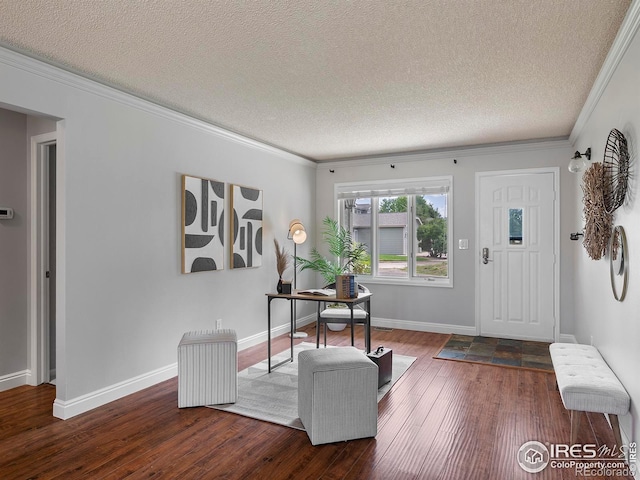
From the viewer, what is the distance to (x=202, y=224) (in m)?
4.16

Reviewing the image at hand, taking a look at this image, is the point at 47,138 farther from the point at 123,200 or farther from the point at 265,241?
the point at 265,241

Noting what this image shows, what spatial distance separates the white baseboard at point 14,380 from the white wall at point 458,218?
409cm

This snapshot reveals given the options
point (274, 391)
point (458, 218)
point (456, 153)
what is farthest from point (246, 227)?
point (456, 153)

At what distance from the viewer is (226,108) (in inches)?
151

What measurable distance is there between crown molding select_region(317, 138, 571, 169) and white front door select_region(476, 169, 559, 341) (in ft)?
0.94

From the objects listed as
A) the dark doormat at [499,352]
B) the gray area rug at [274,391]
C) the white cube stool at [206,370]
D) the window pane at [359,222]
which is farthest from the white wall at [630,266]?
the window pane at [359,222]

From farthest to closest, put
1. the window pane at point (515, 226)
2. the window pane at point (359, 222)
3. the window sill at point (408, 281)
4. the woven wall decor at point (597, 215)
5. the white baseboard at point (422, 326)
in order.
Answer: the window pane at point (359, 222)
the window sill at point (408, 281)
the white baseboard at point (422, 326)
the window pane at point (515, 226)
the woven wall decor at point (597, 215)

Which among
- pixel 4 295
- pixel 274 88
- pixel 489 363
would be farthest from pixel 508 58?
pixel 4 295

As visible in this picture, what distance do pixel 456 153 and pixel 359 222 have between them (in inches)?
65.3

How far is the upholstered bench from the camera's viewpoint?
236 cm

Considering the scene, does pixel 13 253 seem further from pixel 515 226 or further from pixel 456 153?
pixel 515 226

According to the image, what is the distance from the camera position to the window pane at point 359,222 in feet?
20.4

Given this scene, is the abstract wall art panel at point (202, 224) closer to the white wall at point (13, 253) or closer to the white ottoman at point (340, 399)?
the white wall at point (13, 253)

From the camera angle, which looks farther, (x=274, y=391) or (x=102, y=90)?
(x=274, y=391)
